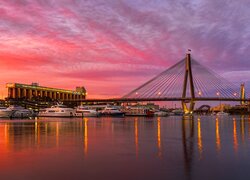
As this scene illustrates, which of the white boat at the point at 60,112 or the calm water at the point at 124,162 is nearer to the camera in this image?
the calm water at the point at 124,162

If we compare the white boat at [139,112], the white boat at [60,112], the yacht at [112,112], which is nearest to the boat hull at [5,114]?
the white boat at [60,112]

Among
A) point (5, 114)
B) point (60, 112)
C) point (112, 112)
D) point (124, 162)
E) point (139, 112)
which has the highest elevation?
A: point (60, 112)

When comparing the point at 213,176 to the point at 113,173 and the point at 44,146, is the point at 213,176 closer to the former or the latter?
the point at 113,173

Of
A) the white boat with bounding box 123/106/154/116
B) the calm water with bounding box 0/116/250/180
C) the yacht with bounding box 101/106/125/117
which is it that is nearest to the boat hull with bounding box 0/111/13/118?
the yacht with bounding box 101/106/125/117

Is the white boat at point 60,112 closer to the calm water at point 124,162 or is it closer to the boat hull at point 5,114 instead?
A: the boat hull at point 5,114

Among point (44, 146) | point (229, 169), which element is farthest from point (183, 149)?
point (44, 146)

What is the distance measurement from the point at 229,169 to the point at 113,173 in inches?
159

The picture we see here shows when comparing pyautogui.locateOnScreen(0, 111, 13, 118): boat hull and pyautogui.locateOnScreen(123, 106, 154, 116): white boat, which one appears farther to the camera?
pyautogui.locateOnScreen(123, 106, 154, 116): white boat

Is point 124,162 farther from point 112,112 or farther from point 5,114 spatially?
point 112,112

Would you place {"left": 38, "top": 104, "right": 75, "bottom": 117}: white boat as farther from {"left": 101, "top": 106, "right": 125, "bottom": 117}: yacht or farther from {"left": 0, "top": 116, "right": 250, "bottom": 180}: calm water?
{"left": 0, "top": 116, "right": 250, "bottom": 180}: calm water

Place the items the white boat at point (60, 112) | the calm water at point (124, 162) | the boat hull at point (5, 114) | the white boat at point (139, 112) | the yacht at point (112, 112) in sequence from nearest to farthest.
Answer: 1. the calm water at point (124, 162)
2. the boat hull at point (5, 114)
3. the white boat at point (60, 112)
4. the yacht at point (112, 112)
5. the white boat at point (139, 112)

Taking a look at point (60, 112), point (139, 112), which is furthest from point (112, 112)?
point (60, 112)

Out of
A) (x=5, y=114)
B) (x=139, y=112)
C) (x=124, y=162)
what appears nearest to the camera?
(x=124, y=162)

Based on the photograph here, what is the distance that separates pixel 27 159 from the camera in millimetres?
13641
